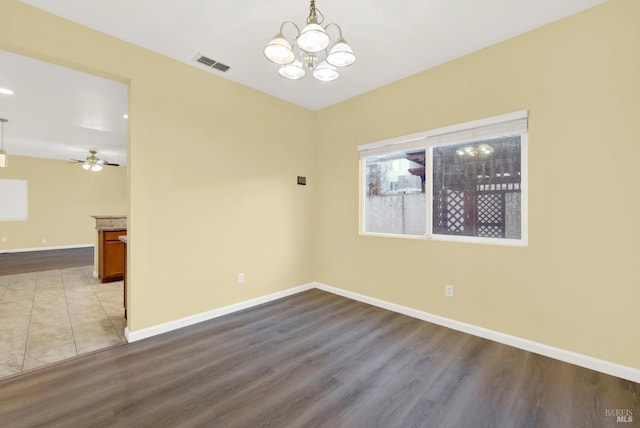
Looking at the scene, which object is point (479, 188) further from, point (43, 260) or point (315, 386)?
point (43, 260)

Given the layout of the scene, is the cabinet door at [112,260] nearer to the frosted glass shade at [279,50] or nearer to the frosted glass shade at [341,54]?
the frosted glass shade at [279,50]

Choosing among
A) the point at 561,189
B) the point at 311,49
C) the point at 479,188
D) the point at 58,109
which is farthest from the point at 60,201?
the point at 561,189

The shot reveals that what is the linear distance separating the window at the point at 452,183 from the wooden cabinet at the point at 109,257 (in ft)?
13.9

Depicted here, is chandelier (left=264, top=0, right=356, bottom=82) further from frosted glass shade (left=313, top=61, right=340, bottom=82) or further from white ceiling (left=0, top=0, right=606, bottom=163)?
white ceiling (left=0, top=0, right=606, bottom=163)

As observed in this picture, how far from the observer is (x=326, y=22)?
225 centimetres

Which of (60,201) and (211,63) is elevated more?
(211,63)

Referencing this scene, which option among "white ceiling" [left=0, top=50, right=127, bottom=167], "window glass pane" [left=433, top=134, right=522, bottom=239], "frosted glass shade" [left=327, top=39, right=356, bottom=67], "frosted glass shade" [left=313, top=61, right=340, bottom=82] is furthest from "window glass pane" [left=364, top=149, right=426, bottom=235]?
"white ceiling" [left=0, top=50, right=127, bottom=167]

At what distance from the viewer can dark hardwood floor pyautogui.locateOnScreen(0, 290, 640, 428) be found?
160 cm

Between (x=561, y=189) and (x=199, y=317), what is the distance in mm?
3697

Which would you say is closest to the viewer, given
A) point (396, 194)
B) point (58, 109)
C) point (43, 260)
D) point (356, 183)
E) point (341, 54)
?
point (341, 54)

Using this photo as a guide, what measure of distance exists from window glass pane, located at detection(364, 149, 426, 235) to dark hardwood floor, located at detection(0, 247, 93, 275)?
6531 millimetres

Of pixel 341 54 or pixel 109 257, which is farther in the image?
pixel 109 257

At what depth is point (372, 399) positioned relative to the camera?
1.77 metres

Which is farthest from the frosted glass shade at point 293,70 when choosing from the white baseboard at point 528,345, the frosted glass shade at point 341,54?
the white baseboard at point 528,345
